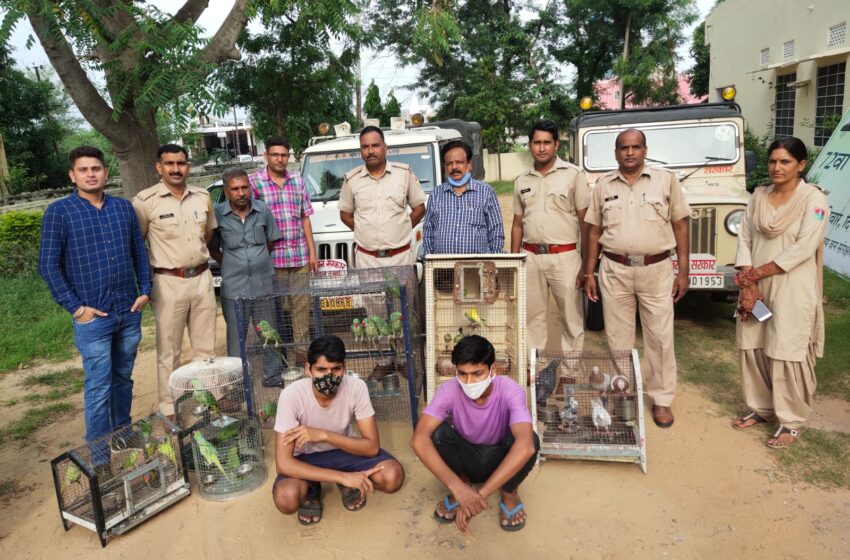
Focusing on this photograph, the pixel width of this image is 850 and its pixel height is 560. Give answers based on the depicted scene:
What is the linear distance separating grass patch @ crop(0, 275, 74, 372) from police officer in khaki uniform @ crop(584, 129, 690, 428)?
17.9 ft

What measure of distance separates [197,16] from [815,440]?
7701 millimetres

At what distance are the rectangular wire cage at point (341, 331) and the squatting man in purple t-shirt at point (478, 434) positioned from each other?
824mm

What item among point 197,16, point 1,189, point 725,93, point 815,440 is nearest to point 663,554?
point 815,440

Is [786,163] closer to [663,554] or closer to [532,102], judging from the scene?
[663,554]

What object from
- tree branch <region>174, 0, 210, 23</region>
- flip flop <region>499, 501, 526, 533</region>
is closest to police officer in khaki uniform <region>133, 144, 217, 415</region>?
flip flop <region>499, 501, 526, 533</region>

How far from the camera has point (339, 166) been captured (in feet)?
20.7

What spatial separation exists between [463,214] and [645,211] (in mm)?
1194

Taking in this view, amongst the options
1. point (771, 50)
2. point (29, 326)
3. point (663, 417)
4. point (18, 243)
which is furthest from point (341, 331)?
point (771, 50)

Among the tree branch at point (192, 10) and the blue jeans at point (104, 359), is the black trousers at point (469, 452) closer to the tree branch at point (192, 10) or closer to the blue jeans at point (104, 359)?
the blue jeans at point (104, 359)

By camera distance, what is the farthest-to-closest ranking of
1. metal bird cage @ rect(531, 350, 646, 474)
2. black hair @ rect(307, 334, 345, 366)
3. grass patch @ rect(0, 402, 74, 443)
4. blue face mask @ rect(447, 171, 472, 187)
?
1. grass patch @ rect(0, 402, 74, 443)
2. blue face mask @ rect(447, 171, 472, 187)
3. metal bird cage @ rect(531, 350, 646, 474)
4. black hair @ rect(307, 334, 345, 366)

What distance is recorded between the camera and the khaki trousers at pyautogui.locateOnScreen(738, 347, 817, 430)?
359 centimetres

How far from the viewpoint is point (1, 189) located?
15648 mm

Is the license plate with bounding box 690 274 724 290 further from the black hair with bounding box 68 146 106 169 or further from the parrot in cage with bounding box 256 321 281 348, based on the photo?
the black hair with bounding box 68 146 106 169

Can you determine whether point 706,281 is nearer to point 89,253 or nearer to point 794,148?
point 794,148
